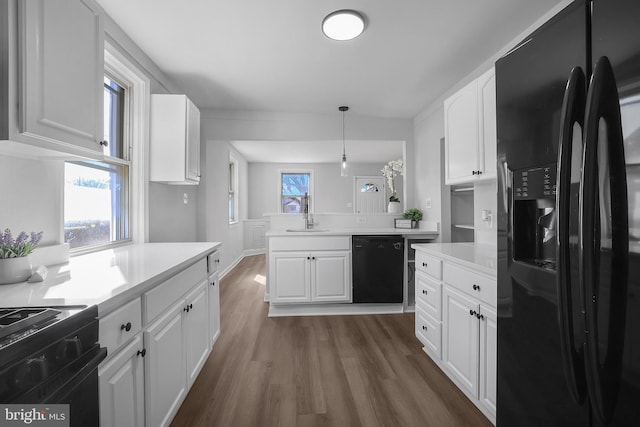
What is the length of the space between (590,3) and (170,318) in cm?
195

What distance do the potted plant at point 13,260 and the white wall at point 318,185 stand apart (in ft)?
22.0

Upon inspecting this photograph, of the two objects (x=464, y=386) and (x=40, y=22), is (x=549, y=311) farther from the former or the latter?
(x=40, y=22)

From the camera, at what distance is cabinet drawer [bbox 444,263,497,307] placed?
1520 millimetres

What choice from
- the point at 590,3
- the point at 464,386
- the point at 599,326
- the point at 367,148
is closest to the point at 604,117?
the point at 590,3

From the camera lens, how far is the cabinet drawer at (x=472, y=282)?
1.52m

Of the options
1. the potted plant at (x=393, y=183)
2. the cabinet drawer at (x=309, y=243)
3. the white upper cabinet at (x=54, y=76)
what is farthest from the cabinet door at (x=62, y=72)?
the potted plant at (x=393, y=183)

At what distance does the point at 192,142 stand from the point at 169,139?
9.2 inches

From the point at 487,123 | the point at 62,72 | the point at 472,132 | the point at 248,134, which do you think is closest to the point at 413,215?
the point at 472,132

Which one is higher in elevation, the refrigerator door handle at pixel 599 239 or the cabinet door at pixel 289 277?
the refrigerator door handle at pixel 599 239

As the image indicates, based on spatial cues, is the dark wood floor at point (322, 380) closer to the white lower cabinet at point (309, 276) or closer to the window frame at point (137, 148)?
the white lower cabinet at point (309, 276)

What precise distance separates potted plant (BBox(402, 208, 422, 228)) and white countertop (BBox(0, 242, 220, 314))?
8.96 feet

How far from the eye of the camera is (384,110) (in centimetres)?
384

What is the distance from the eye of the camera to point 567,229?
77 cm

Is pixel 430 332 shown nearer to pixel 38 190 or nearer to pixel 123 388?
pixel 123 388
